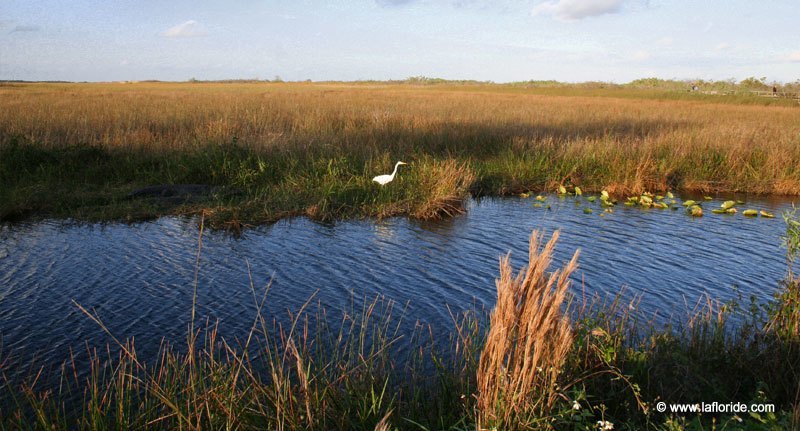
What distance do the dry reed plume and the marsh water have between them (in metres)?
2.12

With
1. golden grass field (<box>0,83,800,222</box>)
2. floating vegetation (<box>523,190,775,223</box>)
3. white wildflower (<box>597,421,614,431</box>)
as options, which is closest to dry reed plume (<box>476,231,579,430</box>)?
white wildflower (<box>597,421,614,431</box>)

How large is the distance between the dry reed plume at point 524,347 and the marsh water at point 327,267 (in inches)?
83.3

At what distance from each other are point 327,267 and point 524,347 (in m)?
4.56

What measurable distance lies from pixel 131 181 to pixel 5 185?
2186mm

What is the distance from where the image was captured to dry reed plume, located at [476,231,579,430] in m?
3.02

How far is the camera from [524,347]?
324 cm

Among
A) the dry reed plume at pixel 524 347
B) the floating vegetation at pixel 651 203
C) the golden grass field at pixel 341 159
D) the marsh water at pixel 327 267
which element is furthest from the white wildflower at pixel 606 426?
the floating vegetation at pixel 651 203

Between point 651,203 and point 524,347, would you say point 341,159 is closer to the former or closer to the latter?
point 651,203

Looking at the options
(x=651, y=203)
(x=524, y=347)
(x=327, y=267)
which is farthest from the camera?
(x=651, y=203)

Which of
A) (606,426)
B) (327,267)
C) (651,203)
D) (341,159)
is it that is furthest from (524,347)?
(651,203)

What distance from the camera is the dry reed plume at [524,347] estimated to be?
9.91 ft

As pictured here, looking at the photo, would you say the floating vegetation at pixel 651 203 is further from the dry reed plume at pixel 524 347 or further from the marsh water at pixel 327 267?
the dry reed plume at pixel 524 347

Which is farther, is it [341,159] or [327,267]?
[341,159]

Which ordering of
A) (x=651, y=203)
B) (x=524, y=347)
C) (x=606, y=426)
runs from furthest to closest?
(x=651, y=203), (x=524, y=347), (x=606, y=426)
